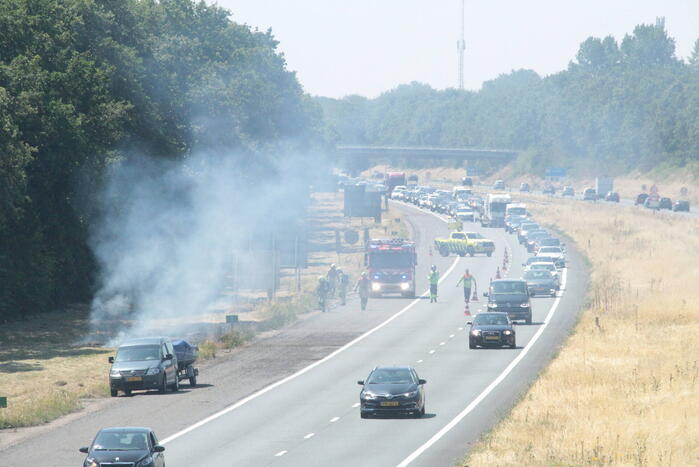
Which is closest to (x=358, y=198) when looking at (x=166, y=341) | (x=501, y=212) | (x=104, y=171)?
(x=501, y=212)

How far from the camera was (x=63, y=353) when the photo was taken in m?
54.8

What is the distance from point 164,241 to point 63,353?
2686 cm

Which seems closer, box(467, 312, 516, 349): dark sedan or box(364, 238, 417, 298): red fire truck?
box(467, 312, 516, 349): dark sedan

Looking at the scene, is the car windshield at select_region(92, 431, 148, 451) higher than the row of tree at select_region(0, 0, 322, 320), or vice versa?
the row of tree at select_region(0, 0, 322, 320)

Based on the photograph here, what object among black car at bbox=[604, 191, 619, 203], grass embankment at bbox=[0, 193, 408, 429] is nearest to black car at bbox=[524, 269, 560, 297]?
grass embankment at bbox=[0, 193, 408, 429]

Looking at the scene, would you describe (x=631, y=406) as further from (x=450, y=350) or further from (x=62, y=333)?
(x=62, y=333)

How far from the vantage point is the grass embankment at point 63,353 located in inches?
1576

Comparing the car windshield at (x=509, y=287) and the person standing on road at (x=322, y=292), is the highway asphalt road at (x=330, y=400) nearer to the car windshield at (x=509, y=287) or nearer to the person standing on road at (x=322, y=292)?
the person standing on road at (x=322, y=292)

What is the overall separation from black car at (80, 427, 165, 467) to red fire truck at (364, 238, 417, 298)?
49.0 m

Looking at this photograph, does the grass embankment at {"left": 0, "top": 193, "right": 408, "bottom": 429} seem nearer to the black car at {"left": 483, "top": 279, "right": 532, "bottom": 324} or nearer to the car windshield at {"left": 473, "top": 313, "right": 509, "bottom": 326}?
the car windshield at {"left": 473, "top": 313, "right": 509, "bottom": 326}

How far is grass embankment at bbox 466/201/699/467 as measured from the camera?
102ft

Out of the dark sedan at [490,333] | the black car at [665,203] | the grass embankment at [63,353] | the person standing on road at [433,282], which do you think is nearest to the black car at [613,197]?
the black car at [665,203]

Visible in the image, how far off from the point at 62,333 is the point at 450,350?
20.0 m

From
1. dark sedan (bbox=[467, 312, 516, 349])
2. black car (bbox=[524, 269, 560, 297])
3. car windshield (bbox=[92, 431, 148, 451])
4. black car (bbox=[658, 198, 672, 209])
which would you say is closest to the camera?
car windshield (bbox=[92, 431, 148, 451])
